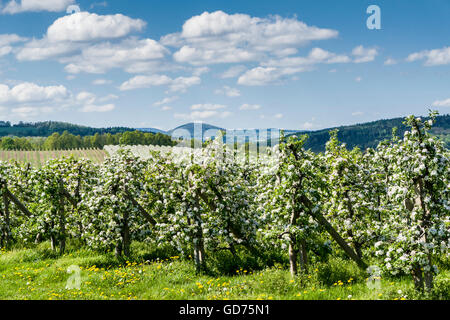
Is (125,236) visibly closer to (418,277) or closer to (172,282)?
(172,282)

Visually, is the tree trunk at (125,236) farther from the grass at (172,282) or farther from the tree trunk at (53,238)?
the tree trunk at (53,238)

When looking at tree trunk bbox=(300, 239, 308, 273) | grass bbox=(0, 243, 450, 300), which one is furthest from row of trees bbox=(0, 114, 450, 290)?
grass bbox=(0, 243, 450, 300)

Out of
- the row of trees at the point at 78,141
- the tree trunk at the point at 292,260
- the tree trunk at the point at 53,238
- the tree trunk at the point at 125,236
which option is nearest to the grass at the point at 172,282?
the tree trunk at the point at 292,260

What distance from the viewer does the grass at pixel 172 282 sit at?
10.7 meters

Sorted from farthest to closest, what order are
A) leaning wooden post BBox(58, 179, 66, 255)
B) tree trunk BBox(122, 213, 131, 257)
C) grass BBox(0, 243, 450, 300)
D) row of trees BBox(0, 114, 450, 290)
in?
leaning wooden post BBox(58, 179, 66, 255)
tree trunk BBox(122, 213, 131, 257)
grass BBox(0, 243, 450, 300)
row of trees BBox(0, 114, 450, 290)

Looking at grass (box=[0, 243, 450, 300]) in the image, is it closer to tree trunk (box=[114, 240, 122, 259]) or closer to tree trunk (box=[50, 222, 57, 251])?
tree trunk (box=[114, 240, 122, 259])

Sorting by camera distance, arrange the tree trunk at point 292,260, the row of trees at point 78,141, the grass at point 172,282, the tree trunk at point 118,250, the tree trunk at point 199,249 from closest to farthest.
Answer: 1. the grass at point 172,282
2. the tree trunk at point 292,260
3. the tree trunk at point 199,249
4. the tree trunk at point 118,250
5. the row of trees at point 78,141

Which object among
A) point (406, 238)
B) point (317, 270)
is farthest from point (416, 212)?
point (317, 270)

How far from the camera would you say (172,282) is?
1320 cm

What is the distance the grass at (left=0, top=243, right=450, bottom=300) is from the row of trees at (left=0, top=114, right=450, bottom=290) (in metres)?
0.72

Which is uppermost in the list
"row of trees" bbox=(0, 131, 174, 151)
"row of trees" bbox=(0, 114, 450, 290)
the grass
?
"row of trees" bbox=(0, 131, 174, 151)

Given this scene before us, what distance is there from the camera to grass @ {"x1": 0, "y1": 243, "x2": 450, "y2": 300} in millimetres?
10688

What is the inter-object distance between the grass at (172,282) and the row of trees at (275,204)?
72 cm
